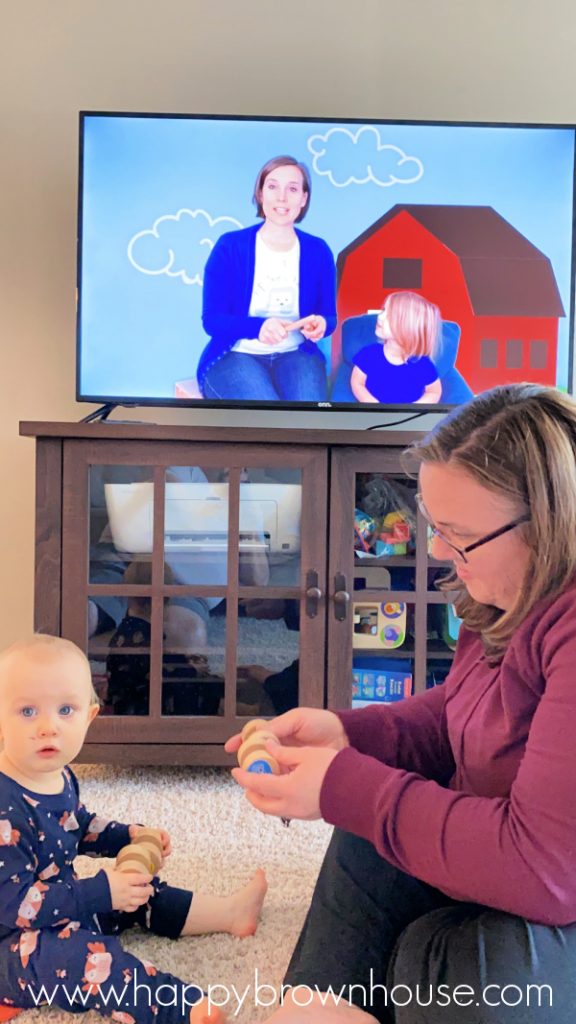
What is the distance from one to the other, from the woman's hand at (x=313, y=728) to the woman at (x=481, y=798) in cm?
9

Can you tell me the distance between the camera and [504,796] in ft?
2.70

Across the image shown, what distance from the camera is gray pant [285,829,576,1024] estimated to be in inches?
26.9

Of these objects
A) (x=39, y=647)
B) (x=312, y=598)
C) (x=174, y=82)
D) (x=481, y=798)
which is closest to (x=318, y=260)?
(x=174, y=82)

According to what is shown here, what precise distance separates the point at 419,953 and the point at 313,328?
137 centimetres

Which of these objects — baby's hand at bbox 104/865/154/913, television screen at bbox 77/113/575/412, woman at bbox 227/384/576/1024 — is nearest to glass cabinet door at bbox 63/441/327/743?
television screen at bbox 77/113/575/412

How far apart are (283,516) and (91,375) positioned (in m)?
0.52

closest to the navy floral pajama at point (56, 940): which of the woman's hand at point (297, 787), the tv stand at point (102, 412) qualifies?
the woman's hand at point (297, 787)

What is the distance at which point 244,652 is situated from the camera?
68.4 inches

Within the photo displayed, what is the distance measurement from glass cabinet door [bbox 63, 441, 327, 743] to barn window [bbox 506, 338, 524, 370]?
52 centimetres

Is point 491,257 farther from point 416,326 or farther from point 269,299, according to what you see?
point 269,299

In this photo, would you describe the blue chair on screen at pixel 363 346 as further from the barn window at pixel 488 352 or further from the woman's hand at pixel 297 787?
the woman's hand at pixel 297 787

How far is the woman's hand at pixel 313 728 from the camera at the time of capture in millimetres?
1008

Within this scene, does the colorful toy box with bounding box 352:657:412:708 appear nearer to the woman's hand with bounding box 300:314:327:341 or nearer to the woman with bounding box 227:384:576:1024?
the woman's hand with bounding box 300:314:327:341

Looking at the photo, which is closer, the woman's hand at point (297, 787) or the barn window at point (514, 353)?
the woman's hand at point (297, 787)
